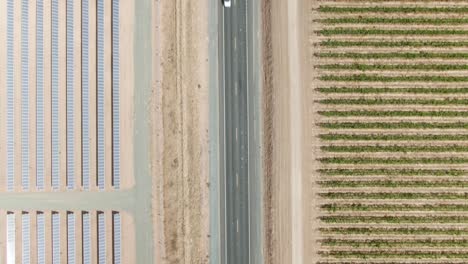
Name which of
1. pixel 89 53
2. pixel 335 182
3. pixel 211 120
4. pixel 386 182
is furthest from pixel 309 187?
pixel 89 53

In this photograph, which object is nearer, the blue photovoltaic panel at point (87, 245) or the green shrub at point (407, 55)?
the blue photovoltaic panel at point (87, 245)

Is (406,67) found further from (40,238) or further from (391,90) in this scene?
(40,238)

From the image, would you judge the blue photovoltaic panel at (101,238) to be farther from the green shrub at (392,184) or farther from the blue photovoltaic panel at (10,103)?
the green shrub at (392,184)

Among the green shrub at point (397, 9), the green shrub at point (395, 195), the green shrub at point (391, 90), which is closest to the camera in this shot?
the green shrub at point (395, 195)

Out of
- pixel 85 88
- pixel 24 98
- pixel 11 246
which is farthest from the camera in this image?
pixel 85 88

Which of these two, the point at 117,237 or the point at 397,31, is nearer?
the point at 117,237

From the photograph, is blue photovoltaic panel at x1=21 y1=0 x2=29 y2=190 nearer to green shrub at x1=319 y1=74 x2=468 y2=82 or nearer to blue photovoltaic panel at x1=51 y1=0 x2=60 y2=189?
blue photovoltaic panel at x1=51 y1=0 x2=60 y2=189

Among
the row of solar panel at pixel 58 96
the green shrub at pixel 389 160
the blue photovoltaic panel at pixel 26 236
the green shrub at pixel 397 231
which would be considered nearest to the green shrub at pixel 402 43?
the green shrub at pixel 389 160

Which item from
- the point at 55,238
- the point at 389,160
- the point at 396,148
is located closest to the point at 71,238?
the point at 55,238

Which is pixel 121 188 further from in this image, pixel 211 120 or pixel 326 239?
pixel 326 239

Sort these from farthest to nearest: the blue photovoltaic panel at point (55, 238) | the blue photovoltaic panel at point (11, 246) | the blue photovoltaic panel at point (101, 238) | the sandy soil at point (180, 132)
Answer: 1. the sandy soil at point (180, 132)
2. the blue photovoltaic panel at point (101, 238)
3. the blue photovoltaic panel at point (55, 238)
4. the blue photovoltaic panel at point (11, 246)
